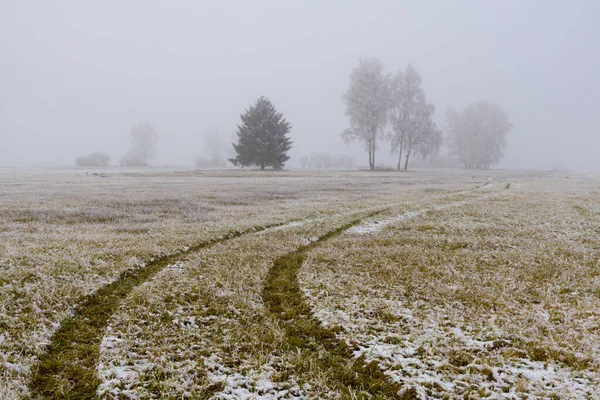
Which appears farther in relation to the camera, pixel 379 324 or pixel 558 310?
pixel 558 310

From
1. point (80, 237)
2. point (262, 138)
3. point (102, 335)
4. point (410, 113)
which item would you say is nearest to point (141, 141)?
point (262, 138)

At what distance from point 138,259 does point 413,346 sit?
746cm

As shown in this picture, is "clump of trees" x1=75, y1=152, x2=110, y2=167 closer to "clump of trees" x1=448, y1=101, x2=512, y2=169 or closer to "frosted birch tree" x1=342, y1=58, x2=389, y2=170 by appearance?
"frosted birch tree" x1=342, y1=58, x2=389, y2=170

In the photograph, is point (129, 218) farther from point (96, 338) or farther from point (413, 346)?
point (413, 346)

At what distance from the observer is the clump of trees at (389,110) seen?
6353cm

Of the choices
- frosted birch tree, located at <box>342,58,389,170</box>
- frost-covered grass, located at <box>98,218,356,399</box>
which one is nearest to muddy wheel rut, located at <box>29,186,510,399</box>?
frost-covered grass, located at <box>98,218,356,399</box>

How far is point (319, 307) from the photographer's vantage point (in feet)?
22.6

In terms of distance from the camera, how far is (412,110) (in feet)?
218

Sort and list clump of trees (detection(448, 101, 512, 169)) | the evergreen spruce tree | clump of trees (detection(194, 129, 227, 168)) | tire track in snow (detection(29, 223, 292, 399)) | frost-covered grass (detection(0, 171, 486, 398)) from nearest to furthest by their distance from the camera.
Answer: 1. tire track in snow (detection(29, 223, 292, 399))
2. frost-covered grass (detection(0, 171, 486, 398))
3. the evergreen spruce tree
4. clump of trees (detection(448, 101, 512, 169))
5. clump of trees (detection(194, 129, 227, 168))

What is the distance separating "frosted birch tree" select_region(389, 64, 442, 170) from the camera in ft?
218

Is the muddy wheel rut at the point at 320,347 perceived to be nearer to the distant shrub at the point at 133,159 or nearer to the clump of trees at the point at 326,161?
the distant shrub at the point at 133,159

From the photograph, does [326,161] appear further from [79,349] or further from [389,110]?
[79,349]

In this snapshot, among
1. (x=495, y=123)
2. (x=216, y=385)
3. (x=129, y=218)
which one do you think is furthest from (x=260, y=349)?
(x=495, y=123)

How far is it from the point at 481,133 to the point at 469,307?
95155 millimetres
